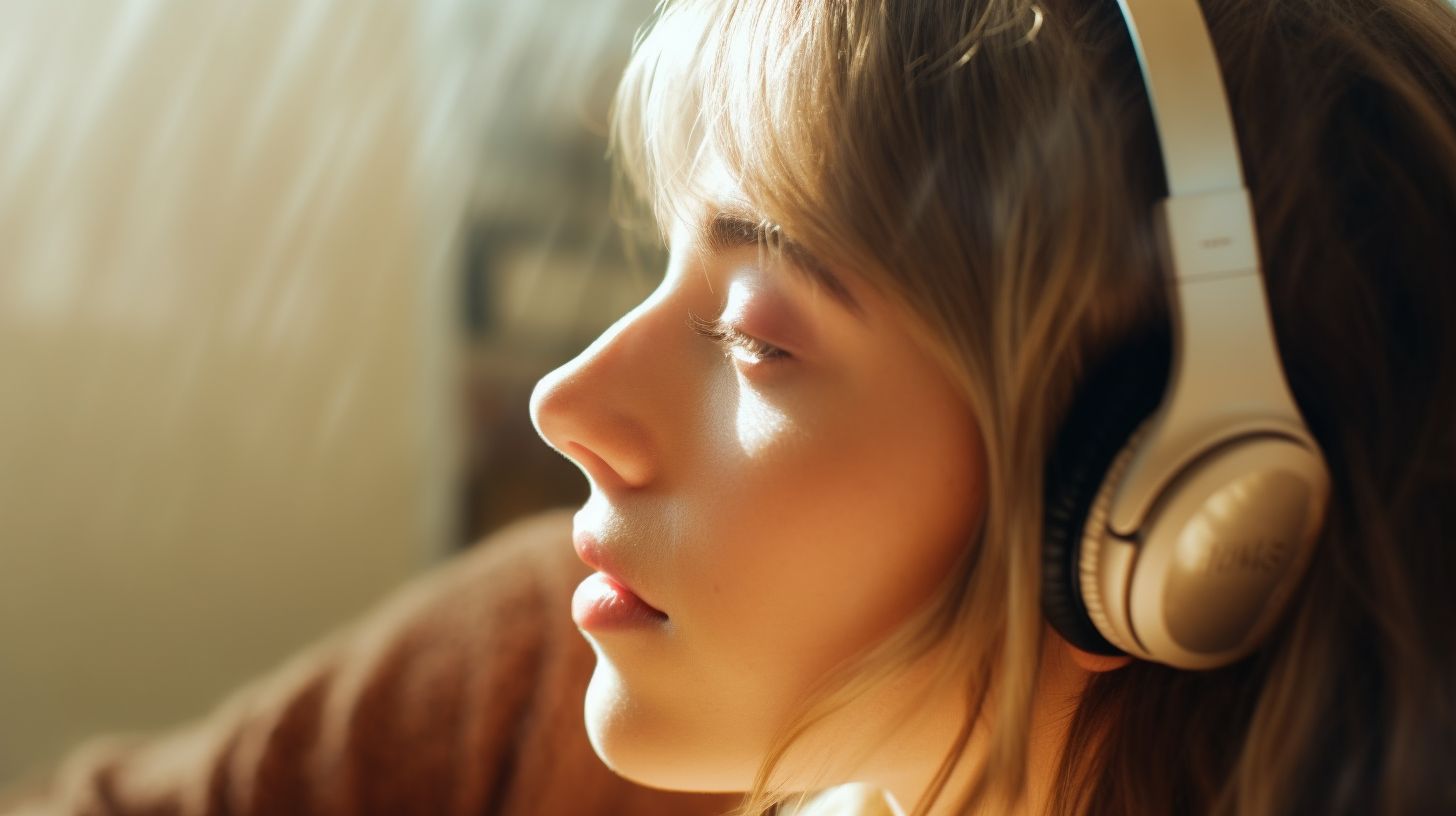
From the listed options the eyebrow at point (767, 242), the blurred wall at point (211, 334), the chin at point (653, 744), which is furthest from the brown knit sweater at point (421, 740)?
the eyebrow at point (767, 242)

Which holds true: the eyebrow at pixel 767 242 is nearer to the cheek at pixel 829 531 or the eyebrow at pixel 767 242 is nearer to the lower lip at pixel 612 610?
the cheek at pixel 829 531

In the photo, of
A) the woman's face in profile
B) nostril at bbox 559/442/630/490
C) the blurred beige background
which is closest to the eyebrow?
the woman's face in profile

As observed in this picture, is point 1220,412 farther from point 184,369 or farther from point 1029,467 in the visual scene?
point 184,369

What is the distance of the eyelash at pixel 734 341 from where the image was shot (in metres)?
0.50

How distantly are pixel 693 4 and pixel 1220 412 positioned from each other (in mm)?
312

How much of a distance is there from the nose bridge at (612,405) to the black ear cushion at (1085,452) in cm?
16

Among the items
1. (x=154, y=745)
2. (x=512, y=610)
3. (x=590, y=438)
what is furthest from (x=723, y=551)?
(x=154, y=745)

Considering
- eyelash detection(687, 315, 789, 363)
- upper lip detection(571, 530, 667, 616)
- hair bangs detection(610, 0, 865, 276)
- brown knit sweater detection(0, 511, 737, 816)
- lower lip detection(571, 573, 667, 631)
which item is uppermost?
hair bangs detection(610, 0, 865, 276)

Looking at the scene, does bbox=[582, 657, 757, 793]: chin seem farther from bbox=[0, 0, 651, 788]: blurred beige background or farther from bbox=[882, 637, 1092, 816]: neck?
bbox=[0, 0, 651, 788]: blurred beige background

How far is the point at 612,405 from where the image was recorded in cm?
51

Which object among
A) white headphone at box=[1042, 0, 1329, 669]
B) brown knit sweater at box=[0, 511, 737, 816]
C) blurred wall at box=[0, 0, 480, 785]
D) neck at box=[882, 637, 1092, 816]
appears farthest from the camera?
blurred wall at box=[0, 0, 480, 785]

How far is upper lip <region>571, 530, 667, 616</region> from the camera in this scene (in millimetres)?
520

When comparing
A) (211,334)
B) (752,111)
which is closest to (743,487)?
(752,111)

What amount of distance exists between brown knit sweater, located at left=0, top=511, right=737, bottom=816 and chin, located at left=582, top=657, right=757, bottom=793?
0.38 meters
